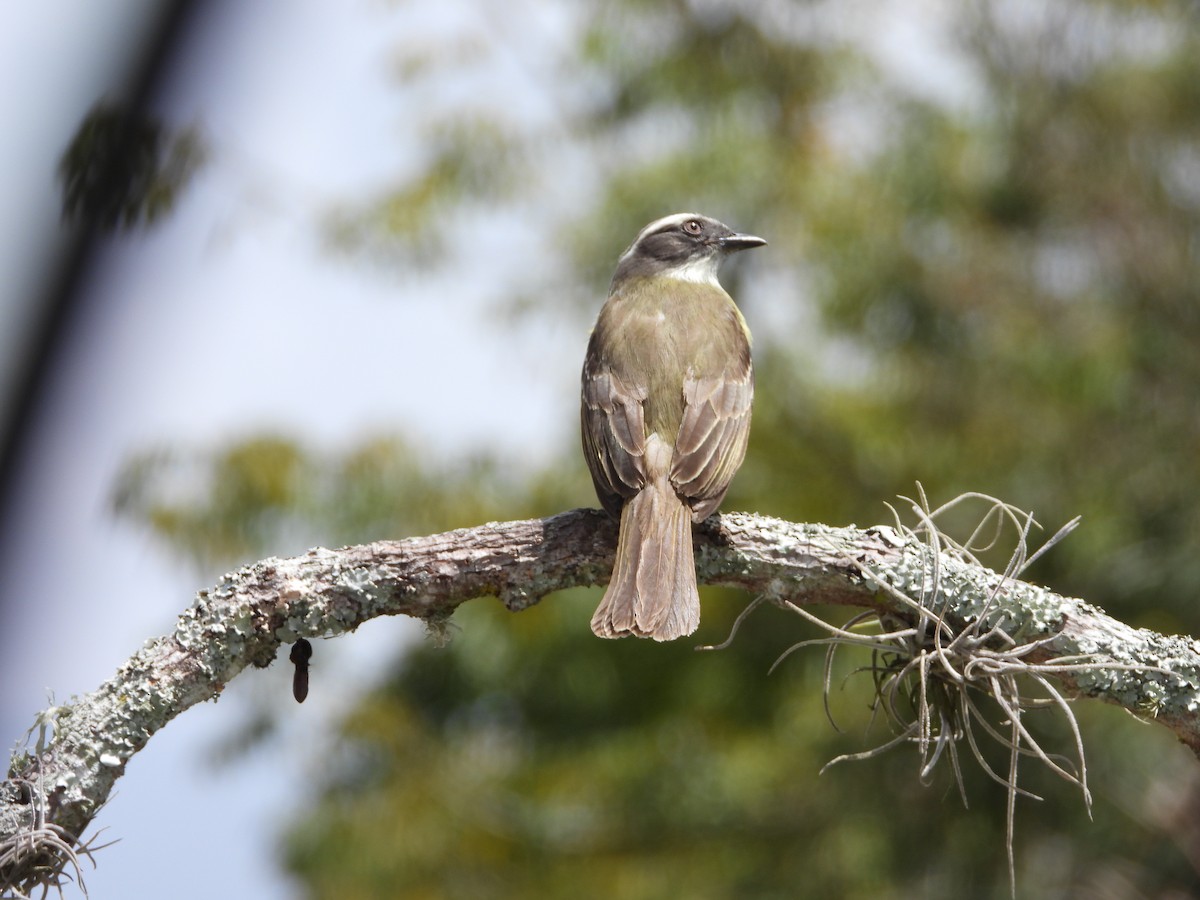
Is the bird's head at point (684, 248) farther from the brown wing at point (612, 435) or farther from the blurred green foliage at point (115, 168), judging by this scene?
the blurred green foliage at point (115, 168)

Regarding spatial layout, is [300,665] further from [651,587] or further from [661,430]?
[661,430]

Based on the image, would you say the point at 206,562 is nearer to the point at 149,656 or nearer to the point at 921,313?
the point at 921,313

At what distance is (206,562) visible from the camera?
9023 mm

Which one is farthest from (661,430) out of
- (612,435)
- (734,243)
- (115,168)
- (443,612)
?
(115,168)

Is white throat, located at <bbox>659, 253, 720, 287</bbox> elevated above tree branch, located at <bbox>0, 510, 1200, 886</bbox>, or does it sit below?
above

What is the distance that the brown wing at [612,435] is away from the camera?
4004 mm

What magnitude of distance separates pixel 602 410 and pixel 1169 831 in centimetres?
259

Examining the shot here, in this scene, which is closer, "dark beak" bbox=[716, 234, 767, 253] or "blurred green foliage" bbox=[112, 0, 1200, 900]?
"dark beak" bbox=[716, 234, 767, 253]

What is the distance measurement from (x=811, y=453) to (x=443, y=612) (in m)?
6.84

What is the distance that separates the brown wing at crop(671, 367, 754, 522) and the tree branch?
719 mm

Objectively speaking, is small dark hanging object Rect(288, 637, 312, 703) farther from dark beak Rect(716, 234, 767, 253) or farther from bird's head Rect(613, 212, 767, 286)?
dark beak Rect(716, 234, 767, 253)

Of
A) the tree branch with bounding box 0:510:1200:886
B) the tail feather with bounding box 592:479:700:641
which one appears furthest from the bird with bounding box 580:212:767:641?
the tree branch with bounding box 0:510:1200:886

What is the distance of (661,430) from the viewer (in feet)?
14.0

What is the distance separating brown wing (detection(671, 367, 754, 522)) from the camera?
3.94 m
